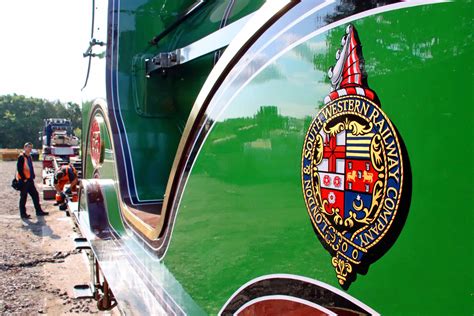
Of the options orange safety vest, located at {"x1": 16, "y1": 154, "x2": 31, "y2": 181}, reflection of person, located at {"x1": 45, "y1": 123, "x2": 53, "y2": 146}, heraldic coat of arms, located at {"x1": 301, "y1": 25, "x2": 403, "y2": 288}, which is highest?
reflection of person, located at {"x1": 45, "y1": 123, "x2": 53, "y2": 146}

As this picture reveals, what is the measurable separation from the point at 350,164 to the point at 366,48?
0.72 feet

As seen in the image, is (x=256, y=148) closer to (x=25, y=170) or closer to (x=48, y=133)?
(x=25, y=170)

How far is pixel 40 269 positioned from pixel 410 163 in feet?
20.2

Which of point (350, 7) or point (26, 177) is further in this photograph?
point (26, 177)

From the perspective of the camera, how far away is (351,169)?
0.85m

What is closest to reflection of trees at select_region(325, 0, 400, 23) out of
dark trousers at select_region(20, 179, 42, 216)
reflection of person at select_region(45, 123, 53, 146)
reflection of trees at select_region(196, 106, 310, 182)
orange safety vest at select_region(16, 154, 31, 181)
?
reflection of trees at select_region(196, 106, 310, 182)

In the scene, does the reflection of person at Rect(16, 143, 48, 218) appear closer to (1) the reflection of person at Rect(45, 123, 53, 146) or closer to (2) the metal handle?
(2) the metal handle

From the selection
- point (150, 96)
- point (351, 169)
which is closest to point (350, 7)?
point (351, 169)

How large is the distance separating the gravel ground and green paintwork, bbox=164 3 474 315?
3.78m

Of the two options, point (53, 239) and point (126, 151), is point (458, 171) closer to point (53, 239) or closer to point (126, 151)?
point (126, 151)

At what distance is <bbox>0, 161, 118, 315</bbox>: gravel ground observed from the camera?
468cm

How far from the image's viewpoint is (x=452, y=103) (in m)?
0.66

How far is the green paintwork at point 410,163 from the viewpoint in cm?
66

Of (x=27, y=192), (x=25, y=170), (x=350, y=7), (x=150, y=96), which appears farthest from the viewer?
(x=25, y=170)
